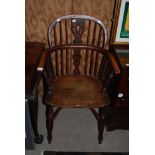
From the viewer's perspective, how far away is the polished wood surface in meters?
1.61

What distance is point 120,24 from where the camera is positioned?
2.11 metres

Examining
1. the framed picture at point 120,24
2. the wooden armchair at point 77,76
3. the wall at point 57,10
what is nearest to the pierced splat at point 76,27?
the wooden armchair at point 77,76

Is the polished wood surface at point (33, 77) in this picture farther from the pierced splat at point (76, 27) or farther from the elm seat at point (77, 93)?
the pierced splat at point (76, 27)

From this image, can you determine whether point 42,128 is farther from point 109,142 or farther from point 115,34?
point 115,34

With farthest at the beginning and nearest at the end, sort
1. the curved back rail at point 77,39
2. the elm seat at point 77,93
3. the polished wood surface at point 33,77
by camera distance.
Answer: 1. the curved back rail at point 77,39
2. the elm seat at point 77,93
3. the polished wood surface at point 33,77

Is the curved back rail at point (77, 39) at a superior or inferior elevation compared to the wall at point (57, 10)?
inferior

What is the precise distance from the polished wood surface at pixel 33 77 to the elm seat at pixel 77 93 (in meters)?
0.15

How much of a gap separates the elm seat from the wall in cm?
56

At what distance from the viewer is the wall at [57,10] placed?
208cm

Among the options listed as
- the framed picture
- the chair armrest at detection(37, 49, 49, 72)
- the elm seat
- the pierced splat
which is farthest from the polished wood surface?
the framed picture

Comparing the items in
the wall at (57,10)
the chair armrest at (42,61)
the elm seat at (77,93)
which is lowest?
the elm seat at (77,93)

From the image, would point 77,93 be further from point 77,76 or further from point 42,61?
point 42,61
